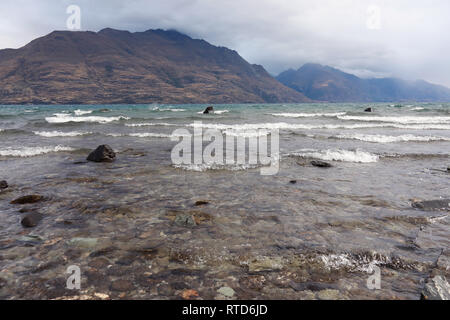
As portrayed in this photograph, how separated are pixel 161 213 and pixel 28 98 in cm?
20891

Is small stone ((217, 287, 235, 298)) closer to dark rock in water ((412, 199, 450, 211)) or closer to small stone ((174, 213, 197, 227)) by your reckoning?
small stone ((174, 213, 197, 227))

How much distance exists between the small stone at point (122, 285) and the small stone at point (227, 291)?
121 cm

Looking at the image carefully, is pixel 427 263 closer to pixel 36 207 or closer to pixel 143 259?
pixel 143 259

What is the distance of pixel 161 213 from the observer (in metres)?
5.88

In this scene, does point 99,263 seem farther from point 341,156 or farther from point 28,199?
point 341,156

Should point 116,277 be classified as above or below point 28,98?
below

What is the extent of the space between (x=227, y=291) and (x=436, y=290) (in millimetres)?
2666

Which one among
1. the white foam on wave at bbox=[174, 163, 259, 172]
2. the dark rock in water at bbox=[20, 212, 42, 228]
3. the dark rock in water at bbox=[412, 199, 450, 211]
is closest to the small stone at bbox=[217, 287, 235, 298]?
the dark rock in water at bbox=[20, 212, 42, 228]

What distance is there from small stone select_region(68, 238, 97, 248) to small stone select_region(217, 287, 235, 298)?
2.59 m

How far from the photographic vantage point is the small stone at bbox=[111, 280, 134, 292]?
Result: 328cm

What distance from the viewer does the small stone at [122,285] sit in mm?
3275
